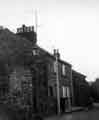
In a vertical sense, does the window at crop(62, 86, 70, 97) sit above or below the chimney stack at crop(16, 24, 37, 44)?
below

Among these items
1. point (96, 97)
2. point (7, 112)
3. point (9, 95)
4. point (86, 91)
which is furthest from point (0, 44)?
point (96, 97)

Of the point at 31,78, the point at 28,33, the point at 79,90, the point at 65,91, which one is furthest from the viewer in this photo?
the point at 79,90

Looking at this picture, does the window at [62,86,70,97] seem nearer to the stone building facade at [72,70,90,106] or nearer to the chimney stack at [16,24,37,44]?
the stone building facade at [72,70,90,106]

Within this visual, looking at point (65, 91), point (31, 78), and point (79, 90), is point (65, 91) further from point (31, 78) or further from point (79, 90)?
point (31, 78)

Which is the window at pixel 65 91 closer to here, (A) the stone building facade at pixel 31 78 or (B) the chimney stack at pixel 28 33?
(A) the stone building facade at pixel 31 78

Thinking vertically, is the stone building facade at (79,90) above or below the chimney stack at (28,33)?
below

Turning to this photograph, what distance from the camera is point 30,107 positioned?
2414 centimetres

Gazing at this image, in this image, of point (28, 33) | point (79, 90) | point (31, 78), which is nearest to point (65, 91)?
point (79, 90)

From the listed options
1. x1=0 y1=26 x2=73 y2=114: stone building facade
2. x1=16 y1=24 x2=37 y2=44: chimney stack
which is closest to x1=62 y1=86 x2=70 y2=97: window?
x1=0 y1=26 x2=73 y2=114: stone building facade

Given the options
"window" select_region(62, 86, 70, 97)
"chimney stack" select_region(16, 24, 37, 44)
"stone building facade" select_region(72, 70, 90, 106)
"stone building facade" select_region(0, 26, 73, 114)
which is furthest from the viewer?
"stone building facade" select_region(72, 70, 90, 106)

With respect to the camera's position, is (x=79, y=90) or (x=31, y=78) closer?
(x=31, y=78)

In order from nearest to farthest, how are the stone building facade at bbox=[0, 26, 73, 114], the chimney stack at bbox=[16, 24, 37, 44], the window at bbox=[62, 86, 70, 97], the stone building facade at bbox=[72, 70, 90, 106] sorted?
the stone building facade at bbox=[0, 26, 73, 114] < the chimney stack at bbox=[16, 24, 37, 44] < the window at bbox=[62, 86, 70, 97] < the stone building facade at bbox=[72, 70, 90, 106]

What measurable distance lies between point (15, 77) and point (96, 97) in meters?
46.8

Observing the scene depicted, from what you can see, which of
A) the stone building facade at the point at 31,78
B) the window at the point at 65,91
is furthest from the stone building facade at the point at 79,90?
the stone building facade at the point at 31,78
